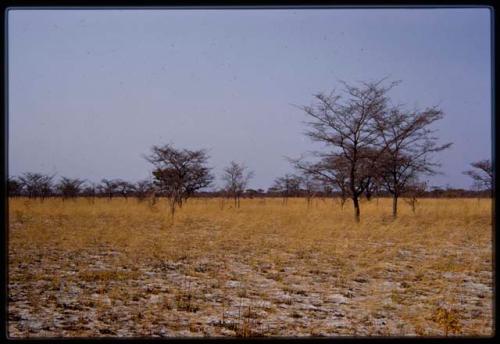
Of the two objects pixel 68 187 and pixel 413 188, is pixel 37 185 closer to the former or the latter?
pixel 68 187

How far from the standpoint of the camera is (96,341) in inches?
156

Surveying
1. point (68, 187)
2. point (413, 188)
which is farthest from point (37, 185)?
point (413, 188)

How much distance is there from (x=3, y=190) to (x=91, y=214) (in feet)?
37.6

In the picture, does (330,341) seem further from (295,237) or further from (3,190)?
(295,237)

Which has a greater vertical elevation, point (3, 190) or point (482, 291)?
point (3, 190)

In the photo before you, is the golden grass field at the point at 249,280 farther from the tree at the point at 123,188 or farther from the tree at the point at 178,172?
the tree at the point at 123,188

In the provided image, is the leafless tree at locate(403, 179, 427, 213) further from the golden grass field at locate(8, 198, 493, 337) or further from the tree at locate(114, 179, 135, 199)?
the tree at locate(114, 179, 135, 199)

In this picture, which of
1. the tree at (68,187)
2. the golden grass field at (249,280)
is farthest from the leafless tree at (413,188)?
the tree at (68,187)

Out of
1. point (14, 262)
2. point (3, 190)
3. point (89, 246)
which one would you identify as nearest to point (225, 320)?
point (3, 190)

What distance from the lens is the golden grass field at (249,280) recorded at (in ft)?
15.5

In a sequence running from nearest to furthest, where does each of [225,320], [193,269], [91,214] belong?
[225,320], [193,269], [91,214]

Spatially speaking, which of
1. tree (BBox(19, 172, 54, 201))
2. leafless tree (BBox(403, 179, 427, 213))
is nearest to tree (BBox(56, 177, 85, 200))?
tree (BBox(19, 172, 54, 201))

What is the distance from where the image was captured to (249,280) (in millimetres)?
6523

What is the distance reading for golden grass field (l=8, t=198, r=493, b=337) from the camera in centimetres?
473
